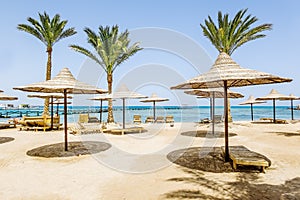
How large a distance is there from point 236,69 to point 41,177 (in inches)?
230

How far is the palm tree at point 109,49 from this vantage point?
66.6 ft

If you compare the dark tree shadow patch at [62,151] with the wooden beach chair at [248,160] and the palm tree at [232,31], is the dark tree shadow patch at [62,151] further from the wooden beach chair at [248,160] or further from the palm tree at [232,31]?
the palm tree at [232,31]

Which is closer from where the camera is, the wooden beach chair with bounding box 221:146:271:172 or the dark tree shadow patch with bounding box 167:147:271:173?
the wooden beach chair with bounding box 221:146:271:172

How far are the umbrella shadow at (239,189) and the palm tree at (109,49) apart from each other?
16365 mm

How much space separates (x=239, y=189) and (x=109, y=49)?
18155 mm

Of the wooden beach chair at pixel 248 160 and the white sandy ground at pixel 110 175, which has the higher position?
the wooden beach chair at pixel 248 160

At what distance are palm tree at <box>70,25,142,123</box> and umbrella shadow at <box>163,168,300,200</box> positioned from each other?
16.4 metres

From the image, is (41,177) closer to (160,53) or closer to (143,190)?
(143,190)

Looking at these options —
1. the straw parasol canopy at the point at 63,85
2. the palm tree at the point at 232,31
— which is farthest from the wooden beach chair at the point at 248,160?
the palm tree at the point at 232,31

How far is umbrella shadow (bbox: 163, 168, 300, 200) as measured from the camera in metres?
4.05

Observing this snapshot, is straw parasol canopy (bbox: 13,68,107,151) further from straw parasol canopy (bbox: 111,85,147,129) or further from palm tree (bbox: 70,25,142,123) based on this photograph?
palm tree (bbox: 70,25,142,123)

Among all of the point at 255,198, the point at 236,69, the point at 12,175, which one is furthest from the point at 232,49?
the point at 12,175

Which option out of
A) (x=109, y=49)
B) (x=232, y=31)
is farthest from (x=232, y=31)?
(x=109, y=49)

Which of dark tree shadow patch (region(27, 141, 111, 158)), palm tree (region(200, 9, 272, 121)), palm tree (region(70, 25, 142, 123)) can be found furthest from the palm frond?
dark tree shadow patch (region(27, 141, 111, 158))
